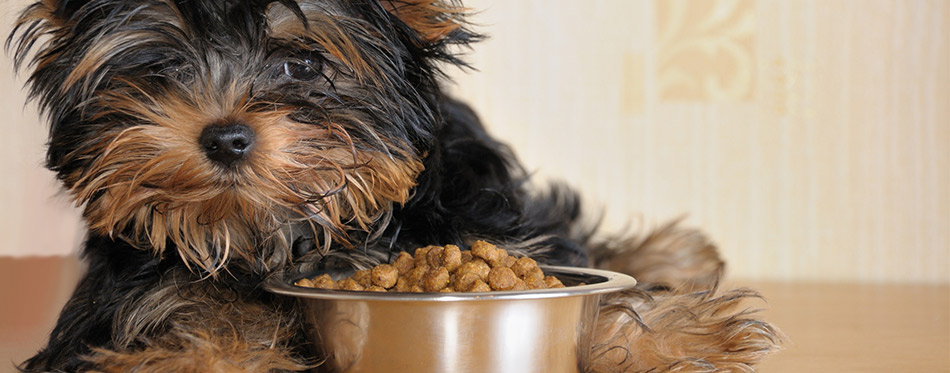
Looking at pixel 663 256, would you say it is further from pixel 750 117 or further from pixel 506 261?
pixel 750 117

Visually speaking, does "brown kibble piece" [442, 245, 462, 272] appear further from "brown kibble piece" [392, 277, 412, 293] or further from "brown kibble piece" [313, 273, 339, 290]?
"brown kibble piece" [313, 273, 339, 290]

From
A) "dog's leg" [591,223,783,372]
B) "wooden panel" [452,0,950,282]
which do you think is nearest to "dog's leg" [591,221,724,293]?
"dog's leg" [591,223,783,372]

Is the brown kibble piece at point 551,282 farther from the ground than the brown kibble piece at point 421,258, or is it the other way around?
the brown kibble piece at point 421,258

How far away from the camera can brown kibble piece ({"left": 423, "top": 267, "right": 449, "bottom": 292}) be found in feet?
4.99

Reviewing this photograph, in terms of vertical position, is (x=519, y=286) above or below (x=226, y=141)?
below

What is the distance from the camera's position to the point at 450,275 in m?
1.56

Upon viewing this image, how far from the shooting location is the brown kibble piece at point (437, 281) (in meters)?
1.52

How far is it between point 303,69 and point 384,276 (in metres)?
0.38

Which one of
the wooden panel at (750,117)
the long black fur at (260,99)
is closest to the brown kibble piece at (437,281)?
the long black fur at (260,99)

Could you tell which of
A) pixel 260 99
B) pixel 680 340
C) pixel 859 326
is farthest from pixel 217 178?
pixel 859 326

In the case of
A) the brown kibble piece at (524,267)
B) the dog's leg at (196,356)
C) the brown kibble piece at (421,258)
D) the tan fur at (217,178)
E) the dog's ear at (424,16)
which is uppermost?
the dog's ear at (424,16)

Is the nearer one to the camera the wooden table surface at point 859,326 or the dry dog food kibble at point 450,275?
the dry dog food kibble at point 450,275

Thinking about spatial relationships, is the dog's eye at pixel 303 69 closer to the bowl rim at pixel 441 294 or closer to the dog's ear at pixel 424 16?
the dog's ear at pixel 424 16

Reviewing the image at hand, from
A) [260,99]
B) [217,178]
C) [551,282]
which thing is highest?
[260,99]
